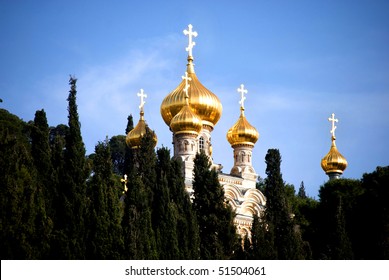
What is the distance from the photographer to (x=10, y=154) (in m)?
25.2

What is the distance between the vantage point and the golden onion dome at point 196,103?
175 feet

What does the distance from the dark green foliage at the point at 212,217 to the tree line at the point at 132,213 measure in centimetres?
4

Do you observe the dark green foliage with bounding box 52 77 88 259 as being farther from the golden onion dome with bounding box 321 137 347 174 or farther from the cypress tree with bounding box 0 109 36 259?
the golden onion dome with bounding box 321 137 347 174

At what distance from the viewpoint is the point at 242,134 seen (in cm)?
5362

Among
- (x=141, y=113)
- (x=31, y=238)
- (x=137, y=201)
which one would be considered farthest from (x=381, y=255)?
(x=141, y=113)

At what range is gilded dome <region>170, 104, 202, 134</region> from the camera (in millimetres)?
49500

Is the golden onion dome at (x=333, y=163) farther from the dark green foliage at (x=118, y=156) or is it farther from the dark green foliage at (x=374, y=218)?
the dark green foliage at (x=118, y=156)

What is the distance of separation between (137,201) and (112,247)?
272 centimetres

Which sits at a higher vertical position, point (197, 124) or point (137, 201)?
point (197, 124)

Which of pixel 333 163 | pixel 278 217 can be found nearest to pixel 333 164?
pixel 333 163

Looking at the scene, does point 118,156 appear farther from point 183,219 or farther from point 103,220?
point 103,220

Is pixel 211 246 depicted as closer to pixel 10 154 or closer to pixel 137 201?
pixel 137 201

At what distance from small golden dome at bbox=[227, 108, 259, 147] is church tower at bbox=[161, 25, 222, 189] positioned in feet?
4.16

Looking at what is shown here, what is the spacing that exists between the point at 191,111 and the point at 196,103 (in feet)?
9.68
